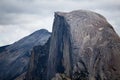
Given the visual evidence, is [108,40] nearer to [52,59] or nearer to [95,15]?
[95,15]

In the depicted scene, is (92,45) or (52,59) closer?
(92,45)

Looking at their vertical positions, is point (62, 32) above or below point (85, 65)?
above

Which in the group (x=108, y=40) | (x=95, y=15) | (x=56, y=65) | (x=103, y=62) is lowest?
(x=56, y=65)

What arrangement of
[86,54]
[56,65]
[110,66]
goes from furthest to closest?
[56,65] < [86,54] < [110,66]

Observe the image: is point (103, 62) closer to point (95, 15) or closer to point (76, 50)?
point (76, 50)

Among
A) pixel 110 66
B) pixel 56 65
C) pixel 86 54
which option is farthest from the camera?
pixel 56 65

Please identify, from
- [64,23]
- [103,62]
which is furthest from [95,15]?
[103,62]
